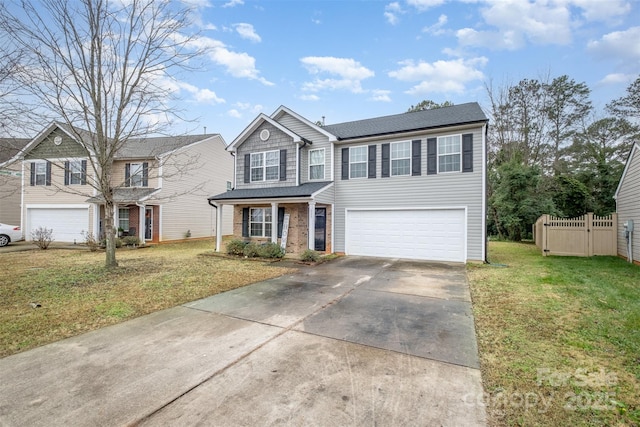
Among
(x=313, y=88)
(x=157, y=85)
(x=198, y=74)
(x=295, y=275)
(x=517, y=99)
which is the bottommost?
(x=295, y=275)

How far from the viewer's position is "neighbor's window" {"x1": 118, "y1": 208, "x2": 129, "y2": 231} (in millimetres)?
17641

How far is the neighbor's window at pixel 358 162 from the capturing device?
41.8 ft

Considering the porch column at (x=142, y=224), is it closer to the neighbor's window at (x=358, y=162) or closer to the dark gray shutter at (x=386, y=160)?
the neighbor's window at (x=358, y=162)

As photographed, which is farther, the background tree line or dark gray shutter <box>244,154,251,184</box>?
the background tree line

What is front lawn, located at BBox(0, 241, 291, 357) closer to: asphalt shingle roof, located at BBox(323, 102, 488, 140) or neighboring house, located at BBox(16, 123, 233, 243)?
neighboring house, located at BBox(16, 123, 233, 243)

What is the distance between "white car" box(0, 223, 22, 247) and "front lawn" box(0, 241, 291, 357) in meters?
8.03

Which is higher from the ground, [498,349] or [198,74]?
[198,74]

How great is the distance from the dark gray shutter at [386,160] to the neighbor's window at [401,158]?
13 centimetres

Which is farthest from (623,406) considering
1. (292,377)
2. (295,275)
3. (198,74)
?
(198,74)

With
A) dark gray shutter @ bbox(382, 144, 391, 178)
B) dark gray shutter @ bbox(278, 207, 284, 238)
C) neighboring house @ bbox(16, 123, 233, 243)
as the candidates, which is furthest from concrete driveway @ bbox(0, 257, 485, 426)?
neighboring house @ bbox(16, 123, 233, 243)

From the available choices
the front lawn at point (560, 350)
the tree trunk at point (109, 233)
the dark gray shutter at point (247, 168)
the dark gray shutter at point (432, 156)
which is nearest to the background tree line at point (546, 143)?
A: the dark gray shutter at point (432, 156)

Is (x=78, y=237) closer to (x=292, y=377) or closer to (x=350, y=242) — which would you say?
(x=350, y=242)

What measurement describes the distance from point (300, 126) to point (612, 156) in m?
25.1

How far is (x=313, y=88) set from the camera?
59.6ft
